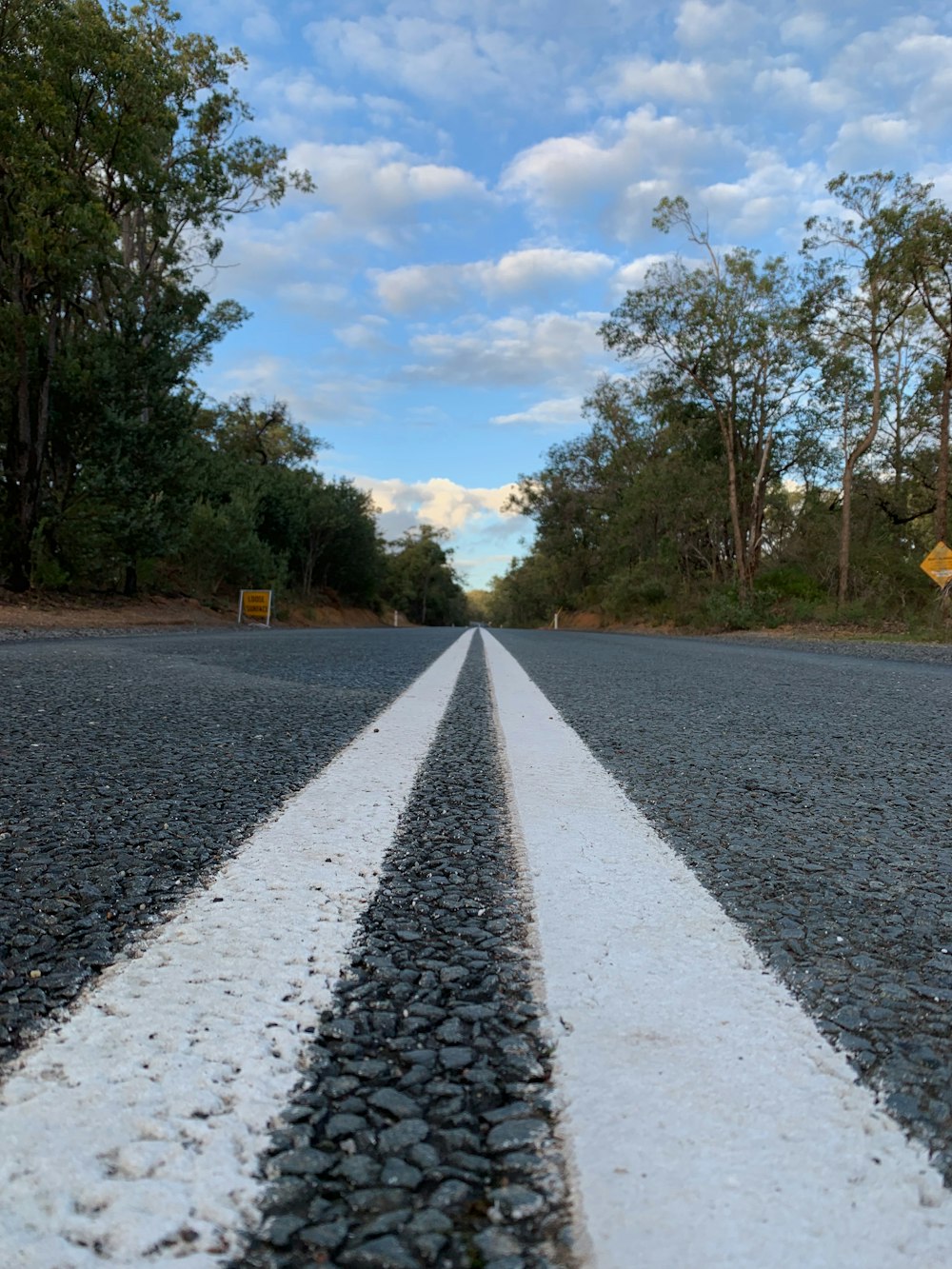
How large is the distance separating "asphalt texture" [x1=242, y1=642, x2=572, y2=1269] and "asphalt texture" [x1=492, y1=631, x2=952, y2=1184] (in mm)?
388

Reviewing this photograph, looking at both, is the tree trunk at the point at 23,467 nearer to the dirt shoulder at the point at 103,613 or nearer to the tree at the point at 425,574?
the dirt shoulder at the point at 103,613

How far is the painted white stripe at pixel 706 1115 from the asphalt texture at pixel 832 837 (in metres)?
0.06

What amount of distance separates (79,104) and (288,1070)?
17892 mm

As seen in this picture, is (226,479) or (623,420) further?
(623,420)

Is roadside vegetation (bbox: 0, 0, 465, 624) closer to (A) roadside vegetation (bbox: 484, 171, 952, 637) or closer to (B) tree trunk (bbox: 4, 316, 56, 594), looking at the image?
(B) tree trunk (bbox: 4, 316, 56, 594)

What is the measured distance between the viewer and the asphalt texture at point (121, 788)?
111cm

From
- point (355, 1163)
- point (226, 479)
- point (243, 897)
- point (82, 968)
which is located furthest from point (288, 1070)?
point (226, 479)

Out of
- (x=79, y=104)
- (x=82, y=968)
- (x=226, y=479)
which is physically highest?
(x=79, y=104)

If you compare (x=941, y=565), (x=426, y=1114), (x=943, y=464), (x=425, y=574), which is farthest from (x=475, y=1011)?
(x=425, y=574)

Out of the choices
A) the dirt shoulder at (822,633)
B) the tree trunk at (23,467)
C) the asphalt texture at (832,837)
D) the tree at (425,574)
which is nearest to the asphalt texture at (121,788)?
the asphalt texture at (832,837)

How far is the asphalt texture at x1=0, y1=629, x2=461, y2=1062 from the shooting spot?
3.64 ft

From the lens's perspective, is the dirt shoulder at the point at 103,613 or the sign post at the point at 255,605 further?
the sign post at the point at 255,605

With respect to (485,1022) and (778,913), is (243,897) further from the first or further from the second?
(778,913)

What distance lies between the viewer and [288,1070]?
31.6 inches
